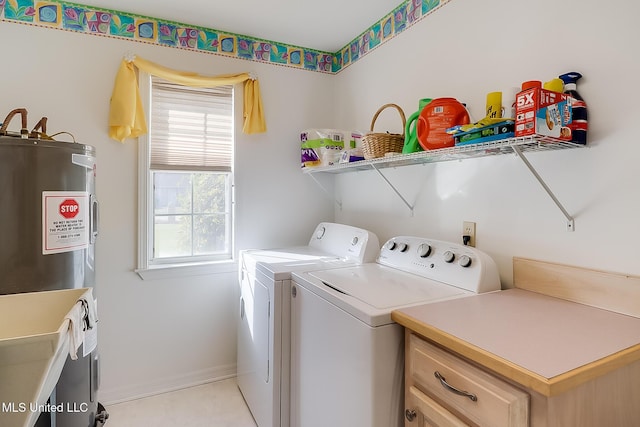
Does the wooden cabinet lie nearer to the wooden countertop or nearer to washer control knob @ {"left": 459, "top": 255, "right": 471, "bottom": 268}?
the wooden countertop

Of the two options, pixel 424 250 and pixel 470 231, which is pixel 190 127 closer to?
pixel 424 250

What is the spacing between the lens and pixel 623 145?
3.83ft

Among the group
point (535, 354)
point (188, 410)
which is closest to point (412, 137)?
point (535, 354)

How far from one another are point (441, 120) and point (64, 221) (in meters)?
1.68

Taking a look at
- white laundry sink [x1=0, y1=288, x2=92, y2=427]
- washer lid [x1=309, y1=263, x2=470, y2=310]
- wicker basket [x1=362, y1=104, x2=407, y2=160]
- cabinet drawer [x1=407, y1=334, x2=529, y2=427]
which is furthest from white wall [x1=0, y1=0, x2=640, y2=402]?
white laundry sink [x1=0, y1=288, x2=92, y2=427]

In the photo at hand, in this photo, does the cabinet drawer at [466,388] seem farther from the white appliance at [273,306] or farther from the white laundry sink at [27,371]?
the white laundry sink at [27,371]

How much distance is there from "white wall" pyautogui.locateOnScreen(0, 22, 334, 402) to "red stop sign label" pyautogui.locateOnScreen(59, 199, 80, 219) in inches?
28.6

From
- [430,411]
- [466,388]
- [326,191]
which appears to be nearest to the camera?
[466,388]

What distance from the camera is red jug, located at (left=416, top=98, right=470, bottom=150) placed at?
150 cm

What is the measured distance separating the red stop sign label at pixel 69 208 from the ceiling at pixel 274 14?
4.36ft

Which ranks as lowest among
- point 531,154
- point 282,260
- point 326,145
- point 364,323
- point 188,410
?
point 188,410

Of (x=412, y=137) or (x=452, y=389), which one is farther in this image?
(x=412, y=137)

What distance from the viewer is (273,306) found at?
1782 mm

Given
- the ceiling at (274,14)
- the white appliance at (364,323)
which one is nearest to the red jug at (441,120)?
the white appliance at (364,323)
